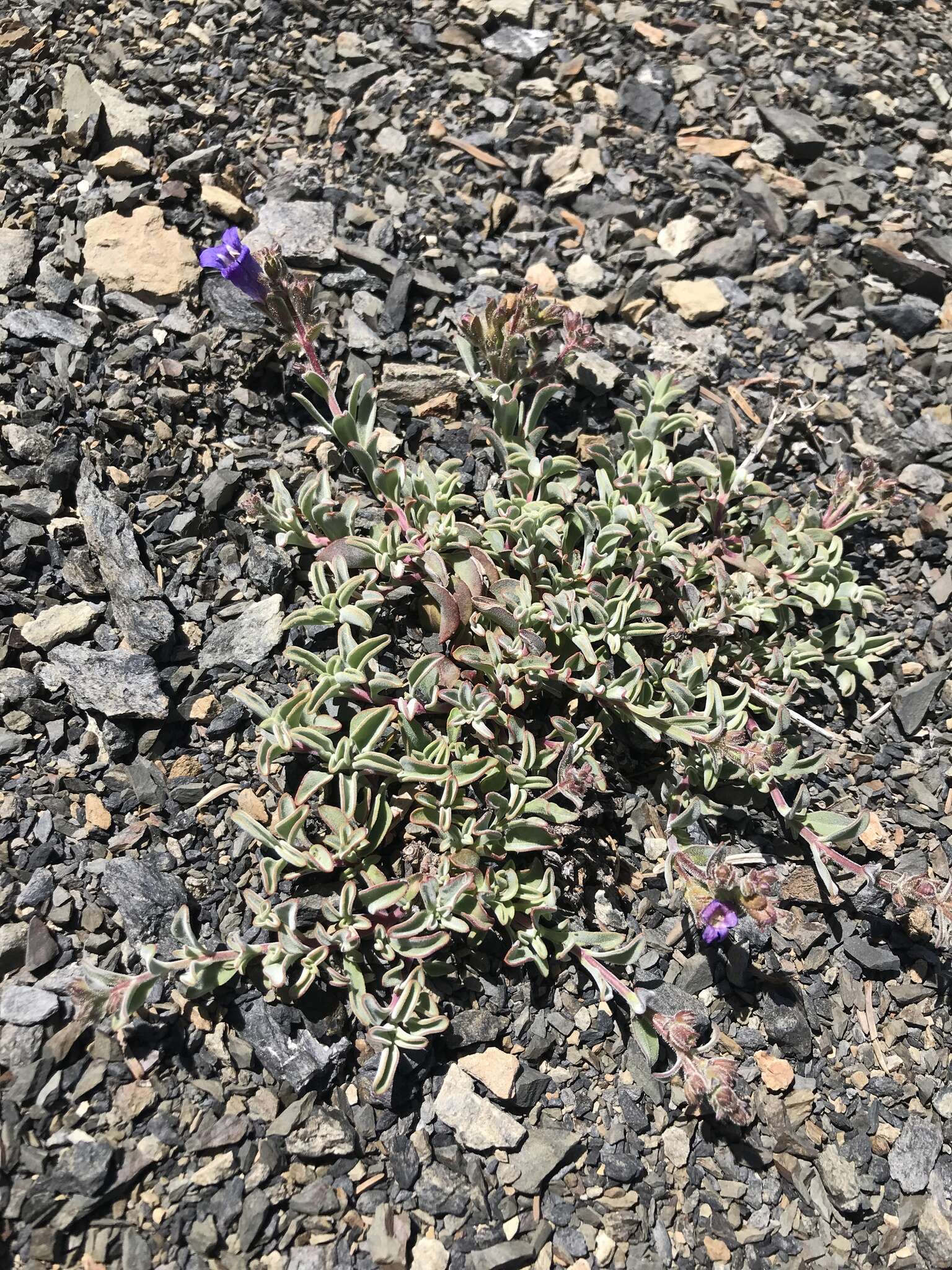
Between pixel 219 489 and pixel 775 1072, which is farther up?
pixel 219 489

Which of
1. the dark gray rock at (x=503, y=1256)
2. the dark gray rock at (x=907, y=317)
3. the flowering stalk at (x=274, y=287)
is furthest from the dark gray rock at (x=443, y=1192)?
the dark gray rock at (x=907, y=317)

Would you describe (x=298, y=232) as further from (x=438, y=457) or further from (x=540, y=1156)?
(x=540, y=1156)

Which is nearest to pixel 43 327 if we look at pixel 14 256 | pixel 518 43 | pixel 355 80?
pixel 14 256

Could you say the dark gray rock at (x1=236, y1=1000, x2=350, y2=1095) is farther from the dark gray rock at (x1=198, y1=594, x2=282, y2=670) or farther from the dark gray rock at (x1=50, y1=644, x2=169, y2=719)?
the dark gray rock at (x1=198, y1=594, x2=282, y2=670)

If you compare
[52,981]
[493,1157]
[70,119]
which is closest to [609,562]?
[493,1157]

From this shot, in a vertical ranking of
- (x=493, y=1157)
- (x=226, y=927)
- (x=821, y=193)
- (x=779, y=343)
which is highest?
(x=821, y=193)

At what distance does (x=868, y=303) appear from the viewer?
448 cm

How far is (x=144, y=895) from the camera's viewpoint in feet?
9.61

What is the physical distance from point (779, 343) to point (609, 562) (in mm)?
1592

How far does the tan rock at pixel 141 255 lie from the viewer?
3766 mm

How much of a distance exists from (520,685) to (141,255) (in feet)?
7.45

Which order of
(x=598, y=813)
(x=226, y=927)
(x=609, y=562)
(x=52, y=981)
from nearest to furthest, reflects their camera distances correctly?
(x=52, y=981), (x=226, y=927), (x=598, y=813), (x=609, y=562)

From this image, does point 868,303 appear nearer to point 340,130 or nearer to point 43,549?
point 340,130

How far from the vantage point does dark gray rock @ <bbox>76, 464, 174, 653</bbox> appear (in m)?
3.26
